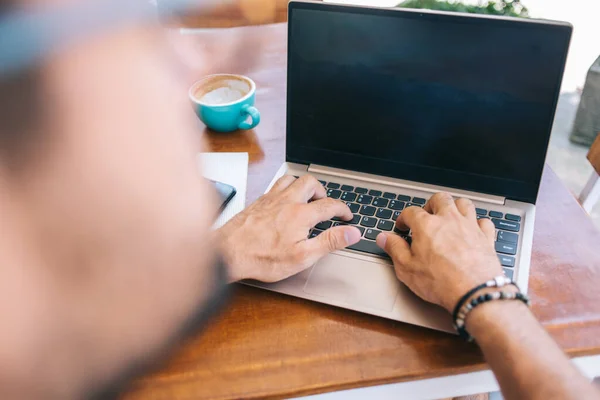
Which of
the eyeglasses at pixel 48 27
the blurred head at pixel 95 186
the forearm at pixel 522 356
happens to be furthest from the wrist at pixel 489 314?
the eyeglasses at pixel 48 27

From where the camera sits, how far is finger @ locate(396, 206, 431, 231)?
2.18 feet

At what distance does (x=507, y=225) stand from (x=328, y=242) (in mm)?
255

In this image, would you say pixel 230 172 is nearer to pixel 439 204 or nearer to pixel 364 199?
pixel 364 199

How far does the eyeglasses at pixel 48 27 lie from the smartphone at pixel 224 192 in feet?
1.53

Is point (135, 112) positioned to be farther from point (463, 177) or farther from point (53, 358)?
point (463, 177)

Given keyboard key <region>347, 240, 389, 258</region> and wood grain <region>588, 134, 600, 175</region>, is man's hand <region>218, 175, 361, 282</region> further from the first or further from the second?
wood grain <region>588, 134, 600, 175</region>

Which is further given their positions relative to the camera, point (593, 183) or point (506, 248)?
point (593, 183)

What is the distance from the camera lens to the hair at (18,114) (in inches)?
11.6

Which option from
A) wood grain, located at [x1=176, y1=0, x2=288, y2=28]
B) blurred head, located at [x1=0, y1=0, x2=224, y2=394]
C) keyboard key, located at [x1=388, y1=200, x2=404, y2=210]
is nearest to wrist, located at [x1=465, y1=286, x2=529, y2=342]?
keyboard key, located at [x1=388, y1=200, x2=404, y2=210]

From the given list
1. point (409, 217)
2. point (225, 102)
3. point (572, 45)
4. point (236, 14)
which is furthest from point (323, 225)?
point (572, 45)

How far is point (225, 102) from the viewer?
96 centimetres

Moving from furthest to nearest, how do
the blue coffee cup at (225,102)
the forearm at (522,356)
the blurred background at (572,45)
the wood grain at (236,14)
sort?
the wood grain at (236,14)
the blurred background at (572,45)
the blue coffee cup at (225,102)
the forearm at (522,356)

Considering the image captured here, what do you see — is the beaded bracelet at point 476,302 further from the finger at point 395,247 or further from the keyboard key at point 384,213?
the keyboard key at point 384,213

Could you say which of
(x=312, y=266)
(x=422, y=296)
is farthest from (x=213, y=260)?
(x=422, y=296)
